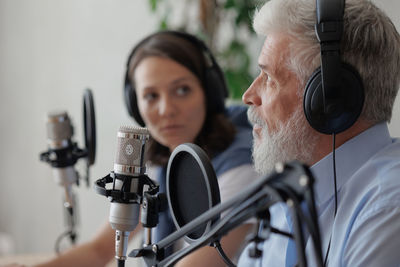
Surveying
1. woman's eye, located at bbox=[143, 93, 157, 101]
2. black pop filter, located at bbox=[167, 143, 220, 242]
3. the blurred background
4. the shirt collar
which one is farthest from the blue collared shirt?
the blurred background

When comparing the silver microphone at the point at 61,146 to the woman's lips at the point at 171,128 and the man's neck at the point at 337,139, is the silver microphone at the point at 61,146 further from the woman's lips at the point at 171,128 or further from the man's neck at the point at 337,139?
the man's neck at the point at 337,139

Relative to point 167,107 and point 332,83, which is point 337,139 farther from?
point 167,107

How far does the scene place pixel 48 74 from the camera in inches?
106

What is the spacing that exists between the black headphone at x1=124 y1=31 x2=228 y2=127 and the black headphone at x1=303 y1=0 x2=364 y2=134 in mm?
577

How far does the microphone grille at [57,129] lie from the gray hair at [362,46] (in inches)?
20.0

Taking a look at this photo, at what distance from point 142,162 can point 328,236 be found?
0.97 feet

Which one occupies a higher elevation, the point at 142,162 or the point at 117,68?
the point at 142,162

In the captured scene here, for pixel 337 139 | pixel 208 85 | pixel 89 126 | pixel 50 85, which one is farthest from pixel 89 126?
pixel 50 85

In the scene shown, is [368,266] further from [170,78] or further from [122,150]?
[170,78]

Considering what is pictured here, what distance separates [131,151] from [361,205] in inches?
13.0

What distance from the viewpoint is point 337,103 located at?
2.23 ft

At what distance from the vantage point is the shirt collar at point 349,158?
0.77m

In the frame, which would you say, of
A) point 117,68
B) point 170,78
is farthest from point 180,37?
point 117,68

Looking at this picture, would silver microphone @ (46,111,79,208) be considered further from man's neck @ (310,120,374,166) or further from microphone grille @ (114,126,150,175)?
man's neck @ (310,120,374,166)
